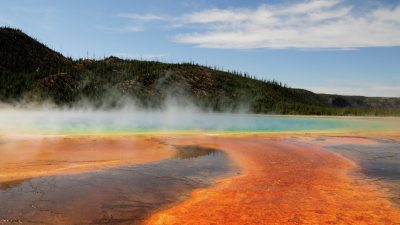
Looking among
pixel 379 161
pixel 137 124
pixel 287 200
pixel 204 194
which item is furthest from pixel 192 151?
pixel 137 124

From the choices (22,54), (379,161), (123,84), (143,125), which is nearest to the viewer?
(379,161)

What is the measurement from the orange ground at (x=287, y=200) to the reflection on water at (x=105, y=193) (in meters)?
0.44

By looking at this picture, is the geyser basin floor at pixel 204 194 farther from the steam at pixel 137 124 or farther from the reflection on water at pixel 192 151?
the steam at pixel 137 124

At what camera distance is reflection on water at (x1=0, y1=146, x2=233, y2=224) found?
6.29 metres

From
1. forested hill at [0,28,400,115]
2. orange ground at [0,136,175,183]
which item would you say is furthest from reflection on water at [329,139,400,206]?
forested hill at [0,28,400,115]

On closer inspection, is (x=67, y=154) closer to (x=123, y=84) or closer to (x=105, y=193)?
(x=105, y=193)

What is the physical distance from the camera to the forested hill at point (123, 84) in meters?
73.1

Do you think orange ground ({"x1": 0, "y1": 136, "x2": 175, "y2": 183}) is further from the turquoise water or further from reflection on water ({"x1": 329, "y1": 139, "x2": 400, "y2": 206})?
reflection on water ({"x1": 329, "y1": 139, "x2": 400, "y2": 206})

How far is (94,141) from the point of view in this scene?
16.5 m

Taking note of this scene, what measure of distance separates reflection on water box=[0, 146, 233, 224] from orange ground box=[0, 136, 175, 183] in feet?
2.54

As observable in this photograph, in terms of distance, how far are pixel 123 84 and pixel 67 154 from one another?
77.5 meters

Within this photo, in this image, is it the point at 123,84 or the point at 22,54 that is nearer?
the point at 123,84

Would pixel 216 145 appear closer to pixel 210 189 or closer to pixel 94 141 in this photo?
pixel 94 141

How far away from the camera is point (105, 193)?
7809 millimetres
